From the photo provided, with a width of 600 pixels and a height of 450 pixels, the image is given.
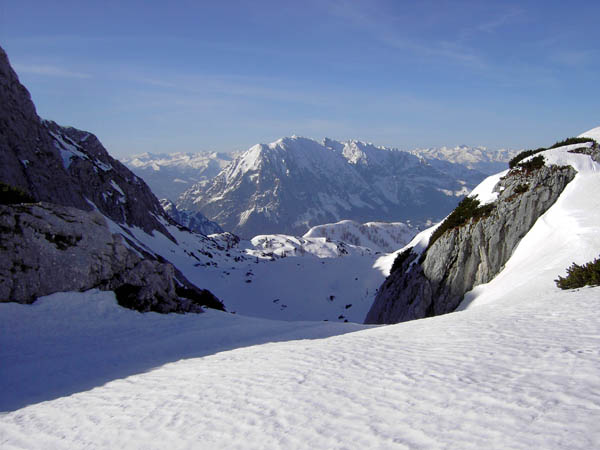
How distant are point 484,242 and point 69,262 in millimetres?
27274

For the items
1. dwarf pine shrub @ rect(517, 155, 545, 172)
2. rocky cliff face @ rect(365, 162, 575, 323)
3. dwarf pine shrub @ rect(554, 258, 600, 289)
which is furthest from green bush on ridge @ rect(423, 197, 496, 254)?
dwarf pine shrub @ rect(554, 258, 600, 289)

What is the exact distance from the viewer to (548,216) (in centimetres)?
2434

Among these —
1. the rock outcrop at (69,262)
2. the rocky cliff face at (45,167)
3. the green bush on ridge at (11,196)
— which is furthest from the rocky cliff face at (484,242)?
the rocky cliff face at (45,167)

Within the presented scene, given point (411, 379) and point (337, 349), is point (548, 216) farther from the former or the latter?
point (411, 379)

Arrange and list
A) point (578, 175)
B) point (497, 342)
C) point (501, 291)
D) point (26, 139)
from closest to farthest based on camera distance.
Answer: point (497, 342) → point (501, 291) → point (578, 175) → point (26, 139)

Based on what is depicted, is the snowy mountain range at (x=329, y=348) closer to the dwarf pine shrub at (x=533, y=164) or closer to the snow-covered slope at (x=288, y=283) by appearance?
the dwarf pine shrub at (x=533, y=164)

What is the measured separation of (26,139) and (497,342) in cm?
6472

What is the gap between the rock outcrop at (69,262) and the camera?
57.1 ft

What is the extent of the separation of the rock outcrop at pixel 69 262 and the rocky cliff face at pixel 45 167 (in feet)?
91.7

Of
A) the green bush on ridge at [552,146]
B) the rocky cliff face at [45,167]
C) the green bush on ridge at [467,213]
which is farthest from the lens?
the rocky cliff face at [45,167]

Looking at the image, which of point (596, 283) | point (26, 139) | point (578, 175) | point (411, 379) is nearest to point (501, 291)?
point (596, 283)

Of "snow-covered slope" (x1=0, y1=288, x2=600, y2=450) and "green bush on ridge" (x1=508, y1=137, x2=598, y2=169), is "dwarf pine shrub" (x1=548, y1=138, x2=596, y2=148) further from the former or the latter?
"snow-covered slope" (x1=0, y1=288, x2=600, y2=450)

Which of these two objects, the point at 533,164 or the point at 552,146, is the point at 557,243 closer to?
the point at 533,164

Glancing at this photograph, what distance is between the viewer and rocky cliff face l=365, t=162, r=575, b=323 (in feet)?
83.1
